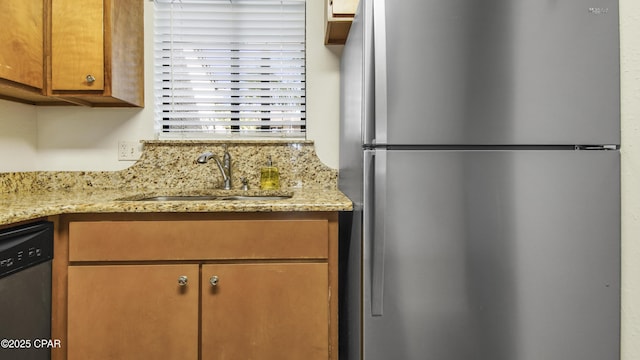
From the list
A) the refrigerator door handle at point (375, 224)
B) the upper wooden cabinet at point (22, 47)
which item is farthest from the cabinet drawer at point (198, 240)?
the upper wooden cabinet at point (22, 47)

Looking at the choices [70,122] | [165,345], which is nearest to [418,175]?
[165,345]

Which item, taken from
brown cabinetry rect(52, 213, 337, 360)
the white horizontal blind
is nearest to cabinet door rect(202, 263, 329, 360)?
brown cabinetry rect(52, 213, 337, 360)

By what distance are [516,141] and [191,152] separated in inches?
57.4

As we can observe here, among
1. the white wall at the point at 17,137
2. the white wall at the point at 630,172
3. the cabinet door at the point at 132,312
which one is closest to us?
the white wall at the point at 630,172

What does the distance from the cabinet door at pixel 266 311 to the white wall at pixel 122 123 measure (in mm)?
775

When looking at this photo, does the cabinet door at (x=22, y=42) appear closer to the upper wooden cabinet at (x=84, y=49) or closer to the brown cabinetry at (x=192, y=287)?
the upper wooden cabinet at (x=84, y=49)

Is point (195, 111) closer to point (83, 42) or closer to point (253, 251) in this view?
point (83, 42)

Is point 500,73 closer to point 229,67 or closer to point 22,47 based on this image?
point 229,67

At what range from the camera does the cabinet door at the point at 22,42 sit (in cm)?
129

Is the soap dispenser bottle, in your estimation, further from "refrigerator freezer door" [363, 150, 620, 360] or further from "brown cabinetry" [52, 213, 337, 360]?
"refrigerator freezer door" [363, 150, 620, 360]

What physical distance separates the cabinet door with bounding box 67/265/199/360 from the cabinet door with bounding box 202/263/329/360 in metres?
0.07

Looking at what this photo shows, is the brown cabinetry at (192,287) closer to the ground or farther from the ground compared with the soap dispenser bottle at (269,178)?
closer to the ground

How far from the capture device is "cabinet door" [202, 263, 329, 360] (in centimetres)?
125

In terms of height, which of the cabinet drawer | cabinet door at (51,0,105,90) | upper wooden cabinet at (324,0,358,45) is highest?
upper wooden cabinet at (324,0,358,45)
